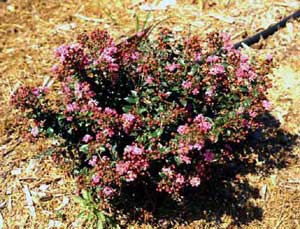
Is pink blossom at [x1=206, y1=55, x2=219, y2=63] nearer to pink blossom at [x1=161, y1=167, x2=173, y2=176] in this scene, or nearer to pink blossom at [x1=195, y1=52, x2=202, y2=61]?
pink blossom at [x1=195, y1=52, x2=202, y2=61]

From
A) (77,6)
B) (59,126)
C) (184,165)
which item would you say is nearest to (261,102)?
(184,165)

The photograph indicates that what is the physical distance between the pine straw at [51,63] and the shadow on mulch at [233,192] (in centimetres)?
4

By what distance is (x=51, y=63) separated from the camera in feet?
14.9

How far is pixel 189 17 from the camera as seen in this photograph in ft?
16.3

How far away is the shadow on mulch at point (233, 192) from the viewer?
138 inches

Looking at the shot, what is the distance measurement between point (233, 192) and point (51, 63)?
73.7 inches

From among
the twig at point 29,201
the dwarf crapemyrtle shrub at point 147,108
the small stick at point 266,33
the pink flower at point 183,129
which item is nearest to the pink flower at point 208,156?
the dwarf crapemyrtle shrub at point 147,108

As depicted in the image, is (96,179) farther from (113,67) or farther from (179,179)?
(113,67)

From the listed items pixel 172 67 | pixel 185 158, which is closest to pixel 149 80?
pixel 172 67

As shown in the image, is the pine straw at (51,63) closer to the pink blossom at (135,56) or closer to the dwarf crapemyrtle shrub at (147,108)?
the dwarf crapemyrtle shrub at (147,108)

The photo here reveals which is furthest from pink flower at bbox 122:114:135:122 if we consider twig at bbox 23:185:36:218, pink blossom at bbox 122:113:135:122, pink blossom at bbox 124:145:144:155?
twig at bbox 23:185:36:218

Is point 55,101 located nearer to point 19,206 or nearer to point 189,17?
point 19,206

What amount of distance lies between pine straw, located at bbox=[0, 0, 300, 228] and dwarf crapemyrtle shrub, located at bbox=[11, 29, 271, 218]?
15.7 inches

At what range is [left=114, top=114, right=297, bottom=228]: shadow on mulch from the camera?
3.50m
